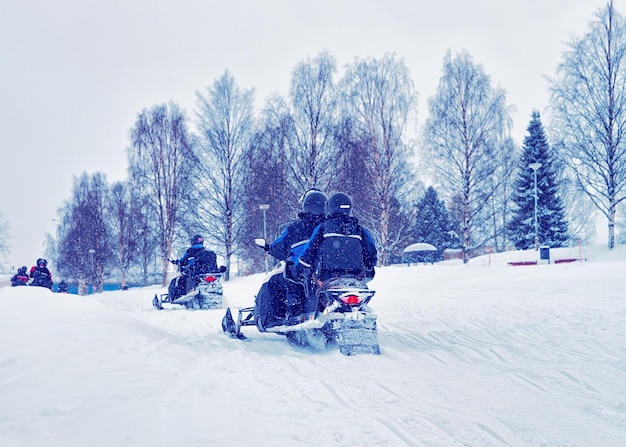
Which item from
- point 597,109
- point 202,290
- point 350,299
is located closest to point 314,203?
point 350,299

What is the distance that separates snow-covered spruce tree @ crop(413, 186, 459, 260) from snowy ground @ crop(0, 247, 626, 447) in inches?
1726

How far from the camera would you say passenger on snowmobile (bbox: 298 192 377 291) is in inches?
211

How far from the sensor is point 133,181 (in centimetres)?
3184

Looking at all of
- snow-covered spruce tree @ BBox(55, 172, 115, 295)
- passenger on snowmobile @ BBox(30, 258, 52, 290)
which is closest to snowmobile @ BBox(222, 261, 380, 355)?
passenger on snowmobile @ BBox(30, 258, 52, 290)

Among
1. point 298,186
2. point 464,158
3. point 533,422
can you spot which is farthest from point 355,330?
point 464,158

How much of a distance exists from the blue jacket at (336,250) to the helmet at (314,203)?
728 millimetres

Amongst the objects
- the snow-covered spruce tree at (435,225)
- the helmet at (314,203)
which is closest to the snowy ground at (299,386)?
the helmet at (314,203)

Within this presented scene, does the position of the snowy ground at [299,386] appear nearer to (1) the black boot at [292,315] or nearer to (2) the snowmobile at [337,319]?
(2) the snowmobile at [337,319]

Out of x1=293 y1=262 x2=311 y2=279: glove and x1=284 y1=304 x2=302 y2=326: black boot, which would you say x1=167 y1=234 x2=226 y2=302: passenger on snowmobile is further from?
x1=293 y1=262 x2=311 y2=279: glove

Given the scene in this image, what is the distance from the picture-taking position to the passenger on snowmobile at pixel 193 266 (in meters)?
12.5

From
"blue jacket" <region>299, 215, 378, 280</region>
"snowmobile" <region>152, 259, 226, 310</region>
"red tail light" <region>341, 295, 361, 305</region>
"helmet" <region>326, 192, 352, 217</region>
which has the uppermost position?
"helmet" <region>326, 192, 352, 217</region>

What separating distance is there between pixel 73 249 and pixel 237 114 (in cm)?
2522

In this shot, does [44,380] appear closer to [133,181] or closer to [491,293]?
[491,293]

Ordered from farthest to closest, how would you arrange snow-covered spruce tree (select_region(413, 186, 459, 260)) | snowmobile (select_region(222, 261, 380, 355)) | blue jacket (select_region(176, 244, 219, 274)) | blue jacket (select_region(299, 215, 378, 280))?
snow-covered spruce tree (select_region(413, 186, 459, 260)) < blue jacket (select_region(176, 244, 219, 274)) < blue jacket (select_region(299, 215, 378, 280)) < snowmobile (select_region(222, 261, 380, 355))
